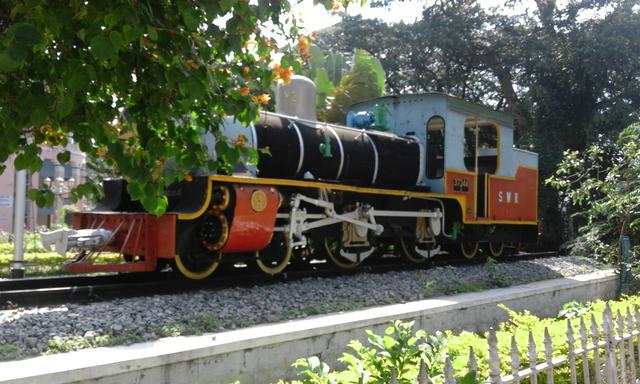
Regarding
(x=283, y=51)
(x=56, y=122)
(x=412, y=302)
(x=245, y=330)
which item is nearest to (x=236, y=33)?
(x=283, y=51)

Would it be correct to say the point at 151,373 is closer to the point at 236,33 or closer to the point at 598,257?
the point at 236,33

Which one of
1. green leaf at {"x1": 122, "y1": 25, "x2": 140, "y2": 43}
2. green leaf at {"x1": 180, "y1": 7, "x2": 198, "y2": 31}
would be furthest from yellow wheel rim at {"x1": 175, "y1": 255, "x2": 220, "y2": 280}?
green leaf at {"x1": 122, "y1": 25, "x2": 140, "y2": 43}

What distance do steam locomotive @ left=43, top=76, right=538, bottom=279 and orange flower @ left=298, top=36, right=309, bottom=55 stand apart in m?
1.76

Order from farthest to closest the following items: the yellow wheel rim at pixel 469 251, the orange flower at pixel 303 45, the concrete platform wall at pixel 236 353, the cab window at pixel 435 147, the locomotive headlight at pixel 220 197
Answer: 1. the yellow wheel rim at pixel 469 251
2. the cab window at pixel 435 147
3. the locomotive headlight at pixel 220 197
4. the concrete platform wall at pixel 236 353
5. the orange flower at pixel 303 45

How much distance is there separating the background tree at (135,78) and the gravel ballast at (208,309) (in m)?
1.78

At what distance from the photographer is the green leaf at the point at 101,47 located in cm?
212

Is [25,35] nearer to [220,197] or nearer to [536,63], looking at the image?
[220,197]

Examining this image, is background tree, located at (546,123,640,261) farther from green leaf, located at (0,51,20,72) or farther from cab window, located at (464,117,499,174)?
green leaf, located at (0,51,20,72)

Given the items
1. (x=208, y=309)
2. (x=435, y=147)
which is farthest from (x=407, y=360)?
(x=435, y=147)

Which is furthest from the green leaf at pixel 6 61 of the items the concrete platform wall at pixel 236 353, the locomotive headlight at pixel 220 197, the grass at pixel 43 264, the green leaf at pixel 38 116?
the grass at pixel 43 264

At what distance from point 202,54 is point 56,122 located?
753mm

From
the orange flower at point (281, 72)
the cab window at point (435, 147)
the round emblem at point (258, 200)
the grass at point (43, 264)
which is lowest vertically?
the grass at point (43, 264)

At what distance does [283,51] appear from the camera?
3115mm

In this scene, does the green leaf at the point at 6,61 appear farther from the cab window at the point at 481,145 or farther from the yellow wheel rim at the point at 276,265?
the cab window at the point at 481,145
